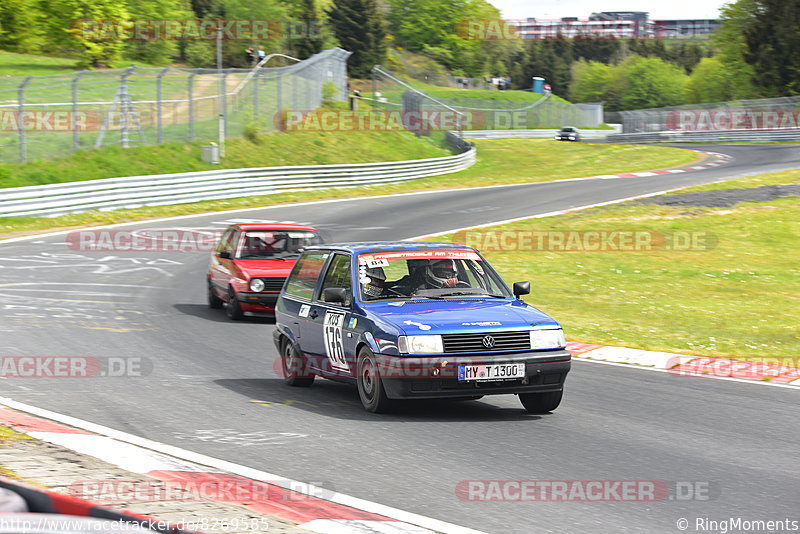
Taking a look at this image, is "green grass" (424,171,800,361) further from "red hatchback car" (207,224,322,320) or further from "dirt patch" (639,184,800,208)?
"red hatchback car" (207,224,322,320)

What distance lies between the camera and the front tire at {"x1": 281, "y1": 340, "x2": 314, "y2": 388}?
10113mm

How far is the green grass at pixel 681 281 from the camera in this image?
14.3 m

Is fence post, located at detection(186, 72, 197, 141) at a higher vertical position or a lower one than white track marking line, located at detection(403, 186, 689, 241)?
higher

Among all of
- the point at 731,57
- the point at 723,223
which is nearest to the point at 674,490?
the point at 723,223

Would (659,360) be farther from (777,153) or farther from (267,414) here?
(777,153)

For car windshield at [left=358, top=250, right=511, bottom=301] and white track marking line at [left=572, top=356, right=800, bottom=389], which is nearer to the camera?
car windshield at [left=358, top=250, right=511, bottom=301]

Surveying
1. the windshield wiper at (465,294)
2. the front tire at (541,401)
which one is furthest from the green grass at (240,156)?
the front tire at (541,401)

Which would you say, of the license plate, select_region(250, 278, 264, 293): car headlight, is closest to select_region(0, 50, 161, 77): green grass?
select_region(250, 278, 264, 293): car headlight

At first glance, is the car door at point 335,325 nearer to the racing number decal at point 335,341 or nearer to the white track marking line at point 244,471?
the racing number decal at point 335,341

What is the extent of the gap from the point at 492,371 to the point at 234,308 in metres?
7.87

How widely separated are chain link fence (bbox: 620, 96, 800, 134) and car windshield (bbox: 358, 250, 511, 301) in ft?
206

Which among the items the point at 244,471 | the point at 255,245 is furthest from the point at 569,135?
the point at 244,471

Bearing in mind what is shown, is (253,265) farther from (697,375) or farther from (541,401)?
(541,401)

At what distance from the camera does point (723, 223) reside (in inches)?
1088
